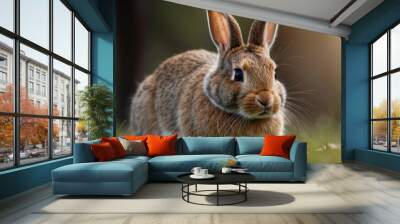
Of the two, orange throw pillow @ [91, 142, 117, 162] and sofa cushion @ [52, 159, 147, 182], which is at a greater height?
orange throw pillow @ [91, 142, 117, 162]

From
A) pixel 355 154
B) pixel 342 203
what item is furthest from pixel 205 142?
pixel 355 154

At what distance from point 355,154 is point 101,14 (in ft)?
20.8

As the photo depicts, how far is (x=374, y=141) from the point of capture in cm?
816

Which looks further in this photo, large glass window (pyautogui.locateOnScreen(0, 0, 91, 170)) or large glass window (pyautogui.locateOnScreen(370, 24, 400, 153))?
large glass window (pyautogui.locateOnScreen(370, 24, 400, 153))

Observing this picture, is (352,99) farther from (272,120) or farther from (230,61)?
(230,61)

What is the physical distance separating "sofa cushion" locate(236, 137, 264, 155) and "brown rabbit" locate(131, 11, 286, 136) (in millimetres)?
1150

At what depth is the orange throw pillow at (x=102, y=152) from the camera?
5113 millimetres

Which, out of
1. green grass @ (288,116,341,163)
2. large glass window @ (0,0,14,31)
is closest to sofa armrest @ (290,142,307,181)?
green grass @ (288,116,341,163)

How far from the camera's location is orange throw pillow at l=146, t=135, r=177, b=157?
6.05 meters

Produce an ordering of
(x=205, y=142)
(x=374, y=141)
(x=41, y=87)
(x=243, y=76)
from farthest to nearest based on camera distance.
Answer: (x=374, y=141)
(x=243, y=76)
(x=205, y=142)
(x=41, y=87)

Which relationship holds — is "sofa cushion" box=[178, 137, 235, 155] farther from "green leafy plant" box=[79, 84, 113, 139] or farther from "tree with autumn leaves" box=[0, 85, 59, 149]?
"tree with autumn leaves" box=[0, 85, 59, 149]

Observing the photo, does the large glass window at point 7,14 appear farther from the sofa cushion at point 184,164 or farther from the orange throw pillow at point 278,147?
the orange throw pillow at point 278,147

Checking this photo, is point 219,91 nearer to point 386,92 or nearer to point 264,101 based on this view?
point 264,101

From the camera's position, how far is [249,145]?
625cm
